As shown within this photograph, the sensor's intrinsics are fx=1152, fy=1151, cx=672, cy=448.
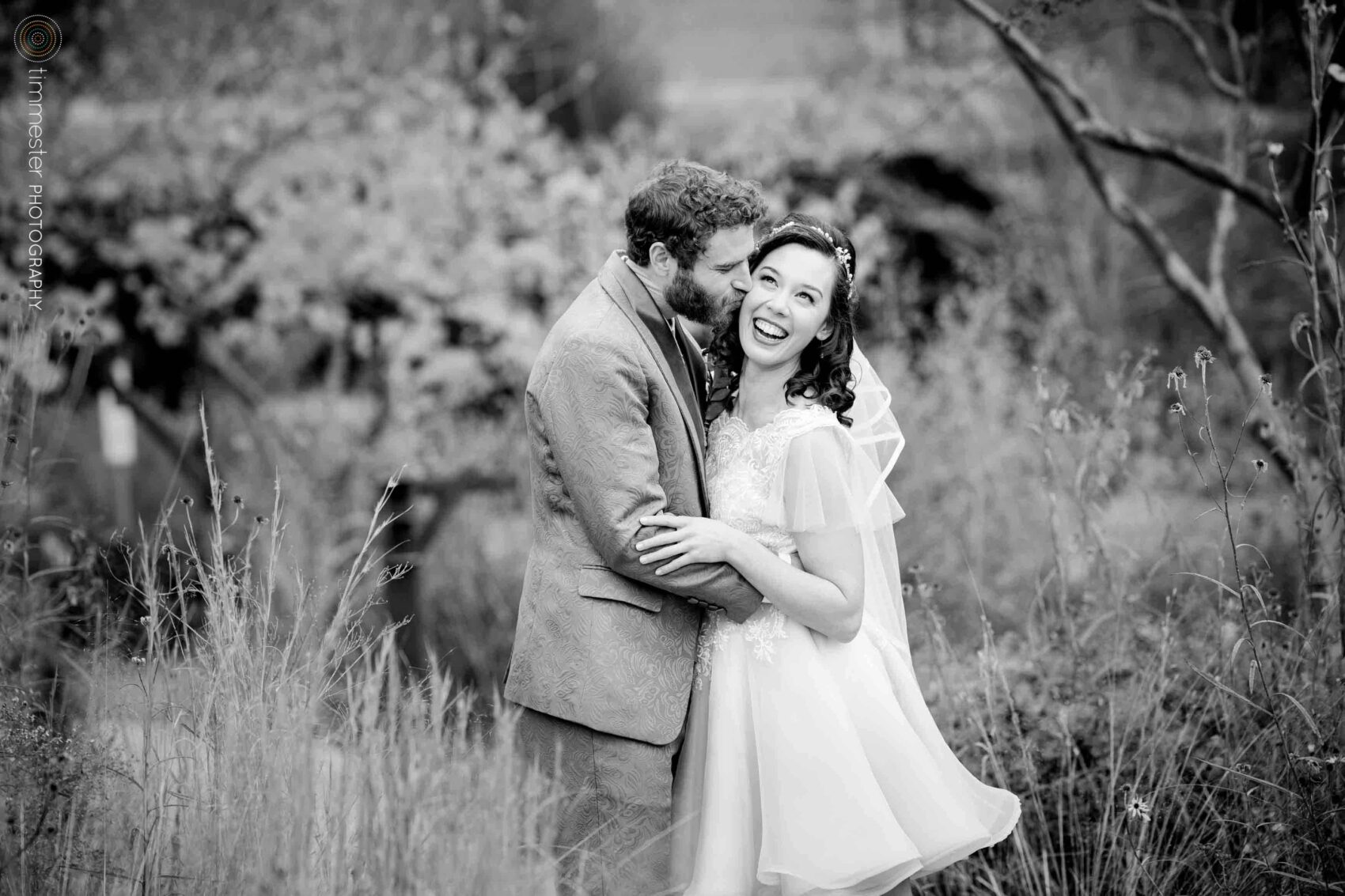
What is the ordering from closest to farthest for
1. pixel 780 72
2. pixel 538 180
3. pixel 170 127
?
pixel 170 127 → pixel 538 180 → pixel 780 72

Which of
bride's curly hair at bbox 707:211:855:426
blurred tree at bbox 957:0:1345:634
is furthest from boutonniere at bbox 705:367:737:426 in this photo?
blurred tree at bbox 957:0:1345:634

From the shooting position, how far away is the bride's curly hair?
2.89 m

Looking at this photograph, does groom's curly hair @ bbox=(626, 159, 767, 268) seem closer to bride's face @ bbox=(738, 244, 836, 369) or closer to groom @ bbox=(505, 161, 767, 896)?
groom @ bbox=(505, 161, 767, 896)

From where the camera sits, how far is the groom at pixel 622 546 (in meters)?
2.59

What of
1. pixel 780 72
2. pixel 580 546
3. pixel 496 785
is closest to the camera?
pixel 496 785

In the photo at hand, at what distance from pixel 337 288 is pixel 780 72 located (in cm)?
637

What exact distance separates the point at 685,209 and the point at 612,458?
64 cm

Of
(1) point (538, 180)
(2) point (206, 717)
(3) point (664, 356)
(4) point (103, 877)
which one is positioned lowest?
→ (4) point (103, 877)

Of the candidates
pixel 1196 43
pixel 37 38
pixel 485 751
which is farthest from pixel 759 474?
pixel 37 38

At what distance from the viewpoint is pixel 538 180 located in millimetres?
8383

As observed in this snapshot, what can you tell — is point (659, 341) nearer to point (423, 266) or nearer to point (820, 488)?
point (820, 488)

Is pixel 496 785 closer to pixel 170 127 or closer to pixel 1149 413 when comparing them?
pixel 1149 413

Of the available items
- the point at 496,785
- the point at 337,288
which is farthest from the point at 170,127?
the point at 496,785

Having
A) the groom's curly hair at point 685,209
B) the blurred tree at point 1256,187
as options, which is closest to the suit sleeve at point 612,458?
the groom's curly hair at point 685,209
